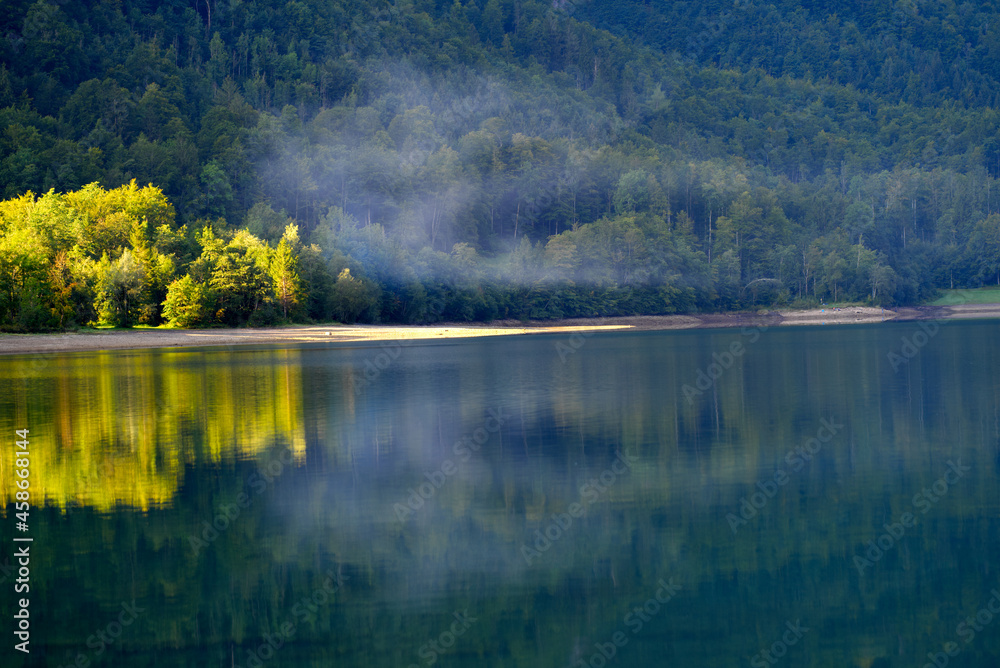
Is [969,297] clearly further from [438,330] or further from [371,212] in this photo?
[438,330]

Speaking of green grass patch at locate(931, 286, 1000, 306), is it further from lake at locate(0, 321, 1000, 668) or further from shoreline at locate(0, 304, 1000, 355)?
lake at locate(0, 321, 1000, 668)

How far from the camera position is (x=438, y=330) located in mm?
98375

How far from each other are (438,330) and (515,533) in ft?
277

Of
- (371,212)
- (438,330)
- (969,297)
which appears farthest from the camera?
(969,297)

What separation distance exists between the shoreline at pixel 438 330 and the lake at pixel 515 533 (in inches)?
1707

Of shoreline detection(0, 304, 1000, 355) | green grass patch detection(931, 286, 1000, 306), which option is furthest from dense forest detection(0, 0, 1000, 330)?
shoreline detection(0, 304, 1000, 355)

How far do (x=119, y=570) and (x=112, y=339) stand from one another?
64942 mm

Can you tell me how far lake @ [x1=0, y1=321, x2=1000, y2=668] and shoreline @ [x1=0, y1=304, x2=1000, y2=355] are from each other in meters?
43.4

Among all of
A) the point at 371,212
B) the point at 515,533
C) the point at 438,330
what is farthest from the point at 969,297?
the point at 515,533

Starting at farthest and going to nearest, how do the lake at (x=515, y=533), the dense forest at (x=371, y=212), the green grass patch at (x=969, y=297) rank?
the green grass patch at (x=969, y=297), the dense forest at (x=371, y=212), the lake at (x=515, y=533)

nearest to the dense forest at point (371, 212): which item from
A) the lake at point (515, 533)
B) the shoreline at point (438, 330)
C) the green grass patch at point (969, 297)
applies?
the green grass patch at point (969, 297)

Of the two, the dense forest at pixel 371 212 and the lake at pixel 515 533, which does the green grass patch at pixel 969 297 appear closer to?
the dense forest at pixel 371 212

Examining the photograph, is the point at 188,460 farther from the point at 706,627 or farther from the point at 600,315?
the point at 600,315

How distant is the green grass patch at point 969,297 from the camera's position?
499 ft
